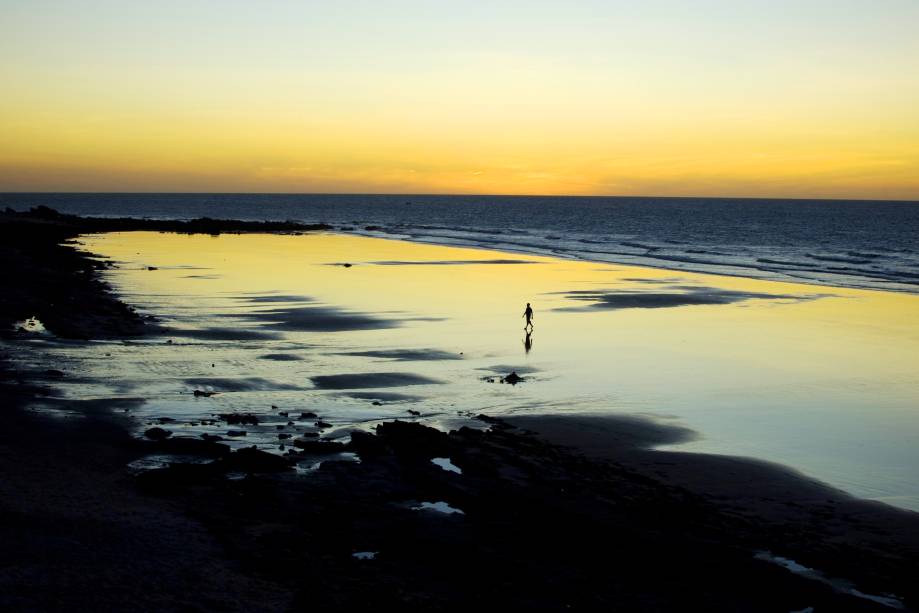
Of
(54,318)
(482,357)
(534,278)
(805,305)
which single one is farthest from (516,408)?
(534,278)

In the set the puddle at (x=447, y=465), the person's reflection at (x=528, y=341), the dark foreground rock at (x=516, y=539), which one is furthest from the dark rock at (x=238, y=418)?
the person's reflection at (x=528, y=341)

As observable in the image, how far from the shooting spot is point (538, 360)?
28.1 m

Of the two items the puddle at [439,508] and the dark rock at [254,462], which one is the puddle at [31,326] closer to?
the dark rock at [254,462]

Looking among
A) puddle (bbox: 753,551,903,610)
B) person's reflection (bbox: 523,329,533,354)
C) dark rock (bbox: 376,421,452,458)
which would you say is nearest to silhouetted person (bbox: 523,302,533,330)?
person's reflection (bbox: 523,329,533,354)

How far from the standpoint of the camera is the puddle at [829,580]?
37.6 ft

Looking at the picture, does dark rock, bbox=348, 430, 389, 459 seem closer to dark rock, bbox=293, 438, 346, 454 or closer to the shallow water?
dark rock, bbox=293, 438, 346, 454

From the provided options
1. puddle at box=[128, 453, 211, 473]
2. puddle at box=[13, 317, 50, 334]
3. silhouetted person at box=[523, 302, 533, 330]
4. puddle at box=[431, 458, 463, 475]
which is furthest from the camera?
silhouetted person at box=[523, 302, 533, 330]

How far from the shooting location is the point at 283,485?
14.5 m

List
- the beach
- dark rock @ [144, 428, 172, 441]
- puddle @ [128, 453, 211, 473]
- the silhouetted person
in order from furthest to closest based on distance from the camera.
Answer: the silhouetted person < dark rock @ [144, 428, 172, 441] < puddle @ [128, 453, 211, 473] < the beach

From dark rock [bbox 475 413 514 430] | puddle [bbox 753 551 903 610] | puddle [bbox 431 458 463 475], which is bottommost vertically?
puddle [bbox 753 551 903 610]

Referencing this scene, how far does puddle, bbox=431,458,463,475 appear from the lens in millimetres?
15773

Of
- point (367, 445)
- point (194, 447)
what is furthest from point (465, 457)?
point (194, 447)

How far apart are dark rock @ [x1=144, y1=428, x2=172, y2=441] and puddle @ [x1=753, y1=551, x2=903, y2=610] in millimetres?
11120

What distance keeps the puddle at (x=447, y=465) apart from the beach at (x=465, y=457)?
216 mm
